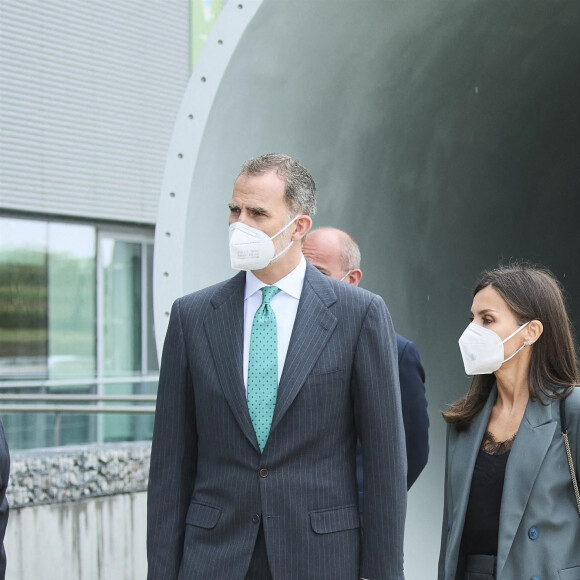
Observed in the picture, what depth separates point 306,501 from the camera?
2.38 metres

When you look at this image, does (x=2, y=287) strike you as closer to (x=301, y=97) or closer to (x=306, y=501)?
(x=301, y=97)

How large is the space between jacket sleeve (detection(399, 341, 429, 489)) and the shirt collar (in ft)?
2.69

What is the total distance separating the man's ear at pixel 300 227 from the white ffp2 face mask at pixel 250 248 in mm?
93

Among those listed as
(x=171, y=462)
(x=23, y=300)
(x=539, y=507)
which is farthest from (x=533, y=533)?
(x=23, y=300)

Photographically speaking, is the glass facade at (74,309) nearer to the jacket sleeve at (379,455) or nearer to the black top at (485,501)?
the black top at (485,501)

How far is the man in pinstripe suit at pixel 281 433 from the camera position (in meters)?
2.38

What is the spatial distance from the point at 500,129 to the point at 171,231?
1.88 metres

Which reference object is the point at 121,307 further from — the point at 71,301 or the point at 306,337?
the point at 306,337

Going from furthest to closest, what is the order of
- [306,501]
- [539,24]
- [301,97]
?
[539,24]
[301,97]
[306,501]

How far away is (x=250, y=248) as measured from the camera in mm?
2498

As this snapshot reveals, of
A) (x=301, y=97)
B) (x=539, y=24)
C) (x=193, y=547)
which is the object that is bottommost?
(x=193, y=547)

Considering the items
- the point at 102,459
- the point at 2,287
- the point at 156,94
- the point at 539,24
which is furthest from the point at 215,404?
the point at 156,94

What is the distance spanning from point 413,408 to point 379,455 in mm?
902

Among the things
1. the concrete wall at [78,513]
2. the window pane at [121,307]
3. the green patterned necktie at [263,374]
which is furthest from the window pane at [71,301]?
the green patterned necktie at [263,374]
